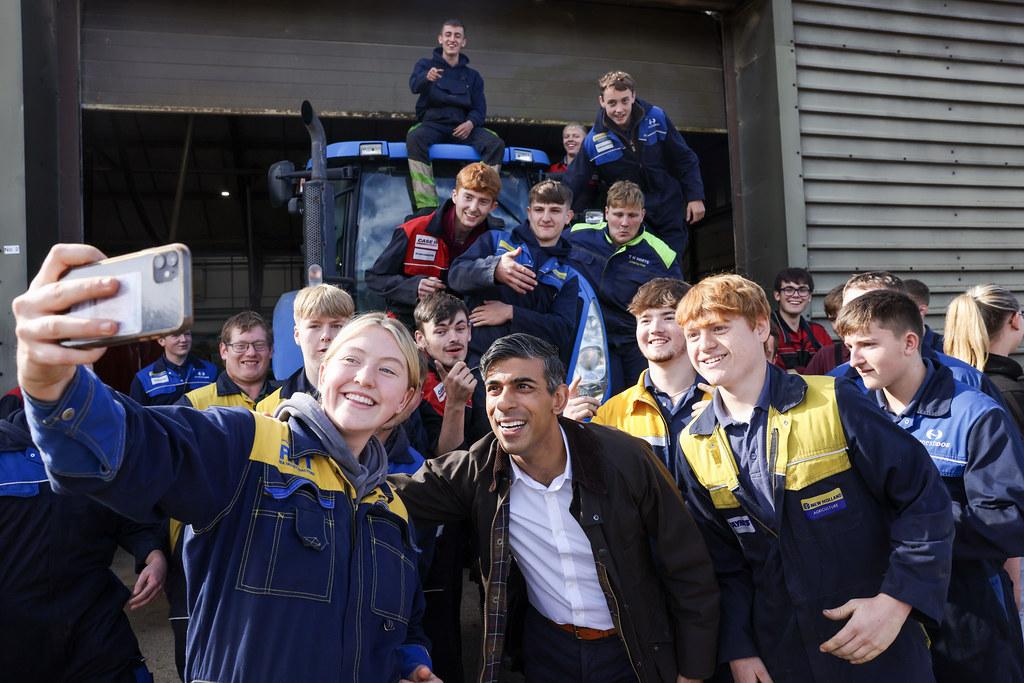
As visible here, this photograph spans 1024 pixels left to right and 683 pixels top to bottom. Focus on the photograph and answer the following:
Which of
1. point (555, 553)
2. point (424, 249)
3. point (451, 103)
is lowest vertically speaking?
point (555, 553)

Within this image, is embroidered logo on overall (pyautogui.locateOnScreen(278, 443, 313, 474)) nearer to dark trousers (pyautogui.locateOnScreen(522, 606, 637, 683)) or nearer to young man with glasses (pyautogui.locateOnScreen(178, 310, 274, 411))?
dark trousers (pyautogui.locateOnScreen(522, 606, 637, 683))

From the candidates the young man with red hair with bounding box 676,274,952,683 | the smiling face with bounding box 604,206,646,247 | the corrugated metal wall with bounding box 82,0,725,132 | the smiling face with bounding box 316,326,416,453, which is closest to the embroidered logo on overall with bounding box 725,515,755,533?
the young man with red hair with bounding box 676,274,952,683

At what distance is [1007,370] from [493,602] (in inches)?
99.7

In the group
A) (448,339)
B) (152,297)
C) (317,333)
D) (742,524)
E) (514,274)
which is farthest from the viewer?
(514,274)

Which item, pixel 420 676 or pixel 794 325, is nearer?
pixel 420 676

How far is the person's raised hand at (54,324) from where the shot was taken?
3.42 feet

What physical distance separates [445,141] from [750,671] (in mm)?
4588

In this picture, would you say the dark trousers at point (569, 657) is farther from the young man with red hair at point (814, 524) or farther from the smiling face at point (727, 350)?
the smiling face at point (727, 350)

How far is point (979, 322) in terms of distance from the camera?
10.9ft

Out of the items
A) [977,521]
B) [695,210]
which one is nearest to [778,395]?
[977,521]

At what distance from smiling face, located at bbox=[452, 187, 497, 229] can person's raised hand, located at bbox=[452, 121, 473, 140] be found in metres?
1.93

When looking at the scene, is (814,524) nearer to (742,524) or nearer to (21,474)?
(742,524)

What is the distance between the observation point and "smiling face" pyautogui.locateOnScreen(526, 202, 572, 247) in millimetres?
3977

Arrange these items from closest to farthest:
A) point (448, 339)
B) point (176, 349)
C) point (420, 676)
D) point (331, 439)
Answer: point (331, 439), point (420, 676), point (448, 339), point (176, 349)
